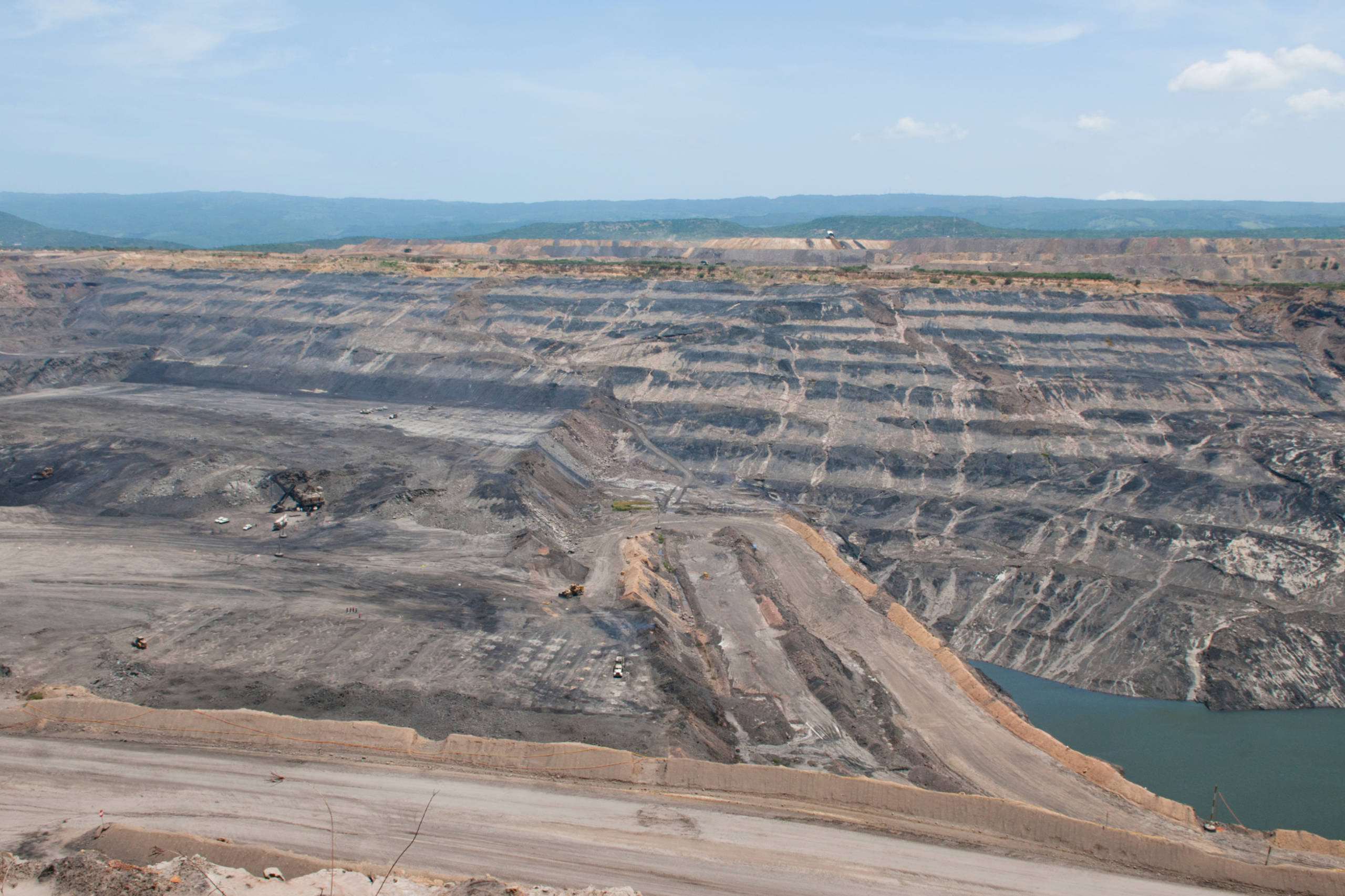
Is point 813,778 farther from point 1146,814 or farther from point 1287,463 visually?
point 1287,463

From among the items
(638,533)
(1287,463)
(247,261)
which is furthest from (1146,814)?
(247,261)

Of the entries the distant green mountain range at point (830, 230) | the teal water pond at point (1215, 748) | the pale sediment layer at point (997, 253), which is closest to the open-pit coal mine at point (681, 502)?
the teal water pond at point (1215, 748)

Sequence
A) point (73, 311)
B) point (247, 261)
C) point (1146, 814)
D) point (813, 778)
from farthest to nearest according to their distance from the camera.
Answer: point (247, 261) < point (73, 311) < point (1146, 814) < point (813, 778)

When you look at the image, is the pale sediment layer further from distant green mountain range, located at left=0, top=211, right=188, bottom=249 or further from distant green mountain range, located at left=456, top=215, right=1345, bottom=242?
distant green mountain range, located at left=0, top=211, right=188, bottom=249

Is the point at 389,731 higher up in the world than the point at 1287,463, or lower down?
lower down

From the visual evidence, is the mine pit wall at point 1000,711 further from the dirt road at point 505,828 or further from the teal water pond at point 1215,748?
the dirt road at point 505,828

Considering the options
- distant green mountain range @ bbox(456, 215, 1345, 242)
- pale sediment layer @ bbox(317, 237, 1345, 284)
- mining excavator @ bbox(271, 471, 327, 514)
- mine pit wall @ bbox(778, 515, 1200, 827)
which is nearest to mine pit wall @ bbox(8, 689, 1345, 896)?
mine pit wall @ bbox(778, 515, 1200, 827)

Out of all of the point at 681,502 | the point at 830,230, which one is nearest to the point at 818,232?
the point at 830,230
